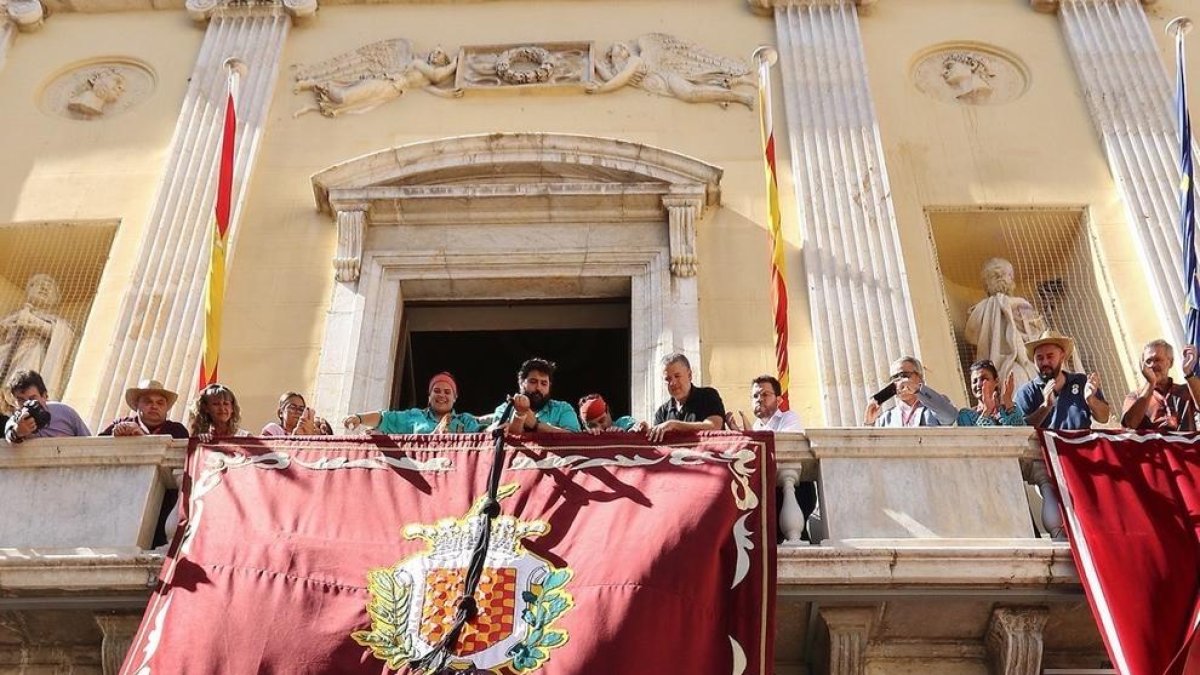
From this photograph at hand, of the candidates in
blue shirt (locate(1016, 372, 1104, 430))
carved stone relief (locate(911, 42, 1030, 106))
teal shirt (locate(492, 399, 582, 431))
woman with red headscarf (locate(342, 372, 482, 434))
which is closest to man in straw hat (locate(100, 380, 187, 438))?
woman with red headscarf (locate(342, 372, 482, 434))

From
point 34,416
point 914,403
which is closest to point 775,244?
point 914,403

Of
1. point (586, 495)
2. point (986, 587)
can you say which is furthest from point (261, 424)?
point (986, 587)

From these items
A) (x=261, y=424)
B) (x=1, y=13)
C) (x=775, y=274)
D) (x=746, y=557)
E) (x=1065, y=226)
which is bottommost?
(x=746, y=557)

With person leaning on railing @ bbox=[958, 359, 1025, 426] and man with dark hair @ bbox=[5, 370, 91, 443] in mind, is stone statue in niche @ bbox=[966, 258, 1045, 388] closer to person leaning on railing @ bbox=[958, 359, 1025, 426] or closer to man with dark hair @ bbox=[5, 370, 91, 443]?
person leaning on railing @ bbox=[958, 359, 1025, 426]

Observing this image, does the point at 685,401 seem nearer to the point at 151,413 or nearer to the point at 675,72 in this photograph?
the point at 151,413

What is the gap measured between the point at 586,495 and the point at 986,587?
7.70 ft

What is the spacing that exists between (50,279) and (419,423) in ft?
19.5

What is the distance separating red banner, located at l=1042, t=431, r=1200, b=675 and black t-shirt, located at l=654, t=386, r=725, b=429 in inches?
80.5

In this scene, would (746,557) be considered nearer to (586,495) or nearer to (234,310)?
(586,495)

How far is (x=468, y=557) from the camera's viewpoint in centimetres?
819

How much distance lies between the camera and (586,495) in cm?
860

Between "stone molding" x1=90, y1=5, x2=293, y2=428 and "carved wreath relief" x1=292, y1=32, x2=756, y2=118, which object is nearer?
"stone molding" x1=90, y1=5, x2=293, y2=428

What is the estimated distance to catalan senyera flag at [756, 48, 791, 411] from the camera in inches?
456

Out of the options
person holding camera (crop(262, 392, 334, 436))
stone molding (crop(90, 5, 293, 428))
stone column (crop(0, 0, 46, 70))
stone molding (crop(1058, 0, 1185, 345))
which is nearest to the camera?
person holding camera (crop(262, 392, 334, 436))
